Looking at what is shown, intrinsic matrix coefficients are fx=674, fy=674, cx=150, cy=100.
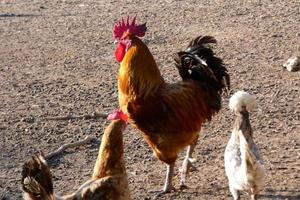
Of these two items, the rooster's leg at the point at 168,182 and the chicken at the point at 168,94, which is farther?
the rooster's leg at the point at 168,182

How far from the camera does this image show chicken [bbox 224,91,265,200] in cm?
576

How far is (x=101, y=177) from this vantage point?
18.5 ft

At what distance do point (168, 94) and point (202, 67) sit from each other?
47cm

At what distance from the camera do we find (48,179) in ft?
16.6

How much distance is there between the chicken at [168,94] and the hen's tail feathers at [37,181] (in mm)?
1672

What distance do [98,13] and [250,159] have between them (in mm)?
8603

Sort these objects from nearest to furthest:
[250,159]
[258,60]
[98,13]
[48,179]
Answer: [48,179], [250,159], [258,60], [98,13]

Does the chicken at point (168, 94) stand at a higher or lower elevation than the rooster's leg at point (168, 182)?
higher

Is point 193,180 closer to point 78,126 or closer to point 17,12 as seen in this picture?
point 78,126

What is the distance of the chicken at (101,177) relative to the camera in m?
5.04

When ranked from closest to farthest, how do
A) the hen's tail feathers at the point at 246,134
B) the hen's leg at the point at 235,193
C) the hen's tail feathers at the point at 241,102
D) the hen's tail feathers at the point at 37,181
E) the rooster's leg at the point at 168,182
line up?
1. the hen's tail feathers at the point at 37,181
2. the hen's tail feathers at the point at 246,134
3. the hen's tail feathers at the point at 241,102
4. the hen's leg at the point at 235,193
5. the rooster's leg at the point at 168,182

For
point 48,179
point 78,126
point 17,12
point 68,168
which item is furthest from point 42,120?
point 17,12

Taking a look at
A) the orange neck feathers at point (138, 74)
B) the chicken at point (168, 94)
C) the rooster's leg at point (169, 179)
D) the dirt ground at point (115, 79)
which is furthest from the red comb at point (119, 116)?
the dirt ground at point (115, 79)

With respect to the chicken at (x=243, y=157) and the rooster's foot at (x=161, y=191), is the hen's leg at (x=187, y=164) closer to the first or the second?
the rooster's foot at (x=161, y=191)
